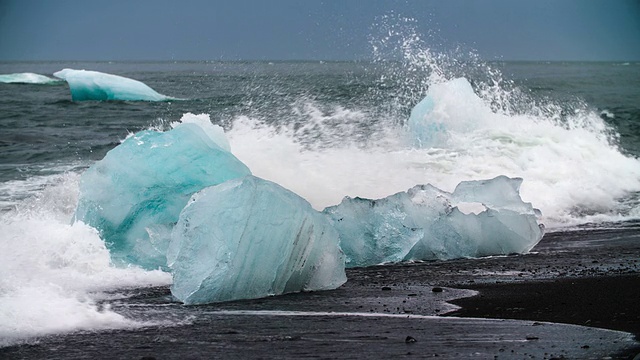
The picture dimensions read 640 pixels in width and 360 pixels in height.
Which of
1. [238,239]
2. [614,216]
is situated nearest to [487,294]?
[238,239]

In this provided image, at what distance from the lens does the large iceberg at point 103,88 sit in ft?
99.4

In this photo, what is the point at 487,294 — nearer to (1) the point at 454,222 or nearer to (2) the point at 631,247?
(1) the point at 454,222

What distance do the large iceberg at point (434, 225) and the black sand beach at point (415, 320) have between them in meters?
0.34

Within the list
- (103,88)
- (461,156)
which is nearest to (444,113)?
(461,156)

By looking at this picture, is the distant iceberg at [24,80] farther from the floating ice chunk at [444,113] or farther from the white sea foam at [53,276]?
the white sea foam at [53,276]

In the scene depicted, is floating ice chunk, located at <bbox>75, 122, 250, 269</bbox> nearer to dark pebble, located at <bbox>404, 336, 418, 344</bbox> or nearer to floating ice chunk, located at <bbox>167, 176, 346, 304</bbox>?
floating ice chunk, located at <bbox>167, 176, 346, 304</bbox>

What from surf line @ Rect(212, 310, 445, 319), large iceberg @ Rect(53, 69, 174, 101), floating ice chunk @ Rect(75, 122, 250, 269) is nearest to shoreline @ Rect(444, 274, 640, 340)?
surf line @ Rect(212, 310, 445, 319)

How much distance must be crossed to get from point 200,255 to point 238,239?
0.93ft

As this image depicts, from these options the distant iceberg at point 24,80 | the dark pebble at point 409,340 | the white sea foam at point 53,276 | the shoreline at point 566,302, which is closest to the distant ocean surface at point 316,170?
the white sea foam at point 53,276

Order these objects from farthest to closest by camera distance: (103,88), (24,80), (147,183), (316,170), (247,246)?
1. (24,80)
2. (103,88)
3. (316,170)
4. (147,183)
5. (247,246)

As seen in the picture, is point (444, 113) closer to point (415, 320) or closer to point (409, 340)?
point (415, 320)

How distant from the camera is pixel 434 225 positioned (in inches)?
317

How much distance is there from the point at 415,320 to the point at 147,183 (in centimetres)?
331

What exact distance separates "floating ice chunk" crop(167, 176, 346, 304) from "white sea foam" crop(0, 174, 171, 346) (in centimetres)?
68
